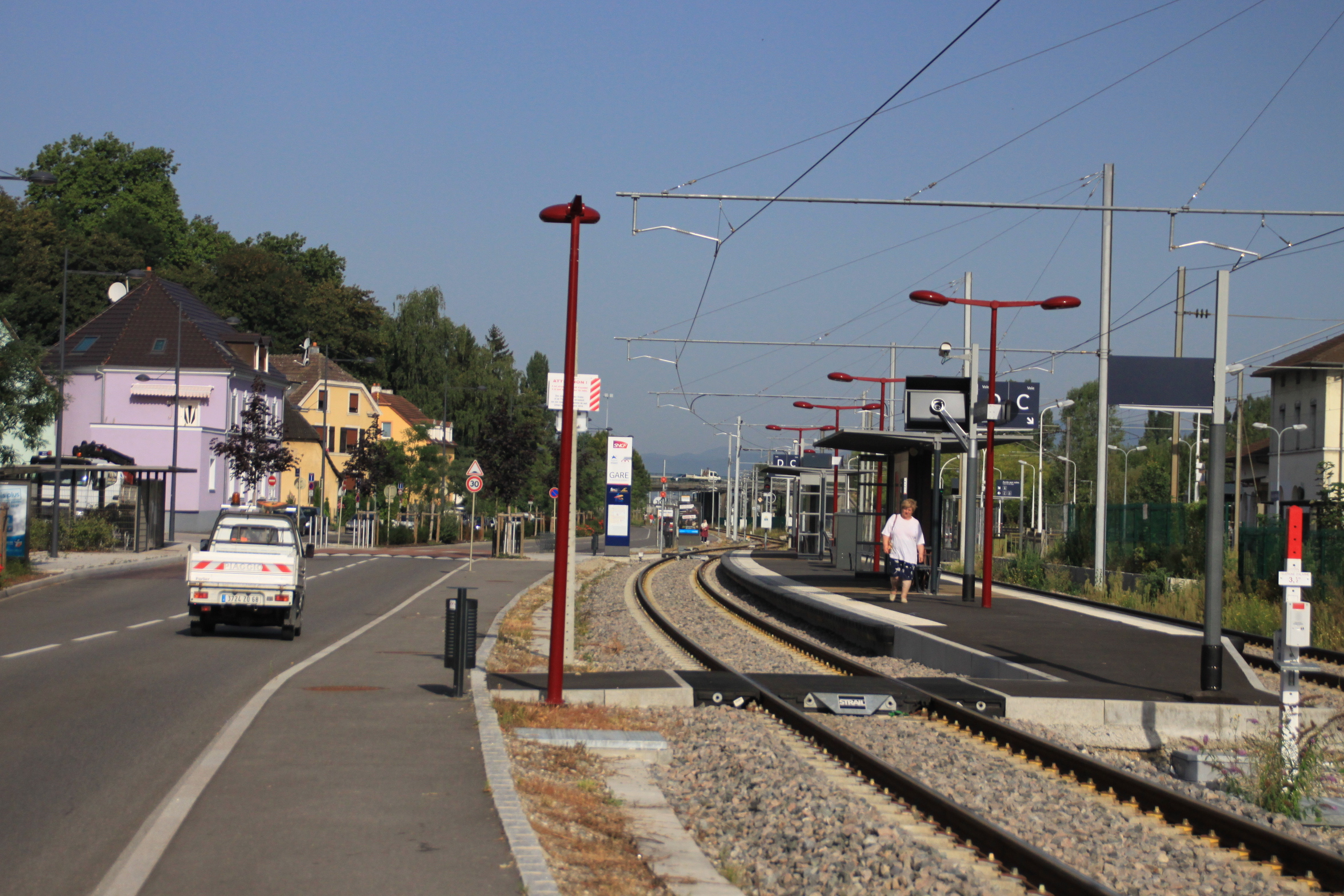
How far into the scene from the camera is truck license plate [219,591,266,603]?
718 inches

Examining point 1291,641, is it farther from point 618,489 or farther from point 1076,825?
point 618,489

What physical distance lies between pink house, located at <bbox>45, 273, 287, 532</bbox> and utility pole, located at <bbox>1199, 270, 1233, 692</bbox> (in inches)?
2157

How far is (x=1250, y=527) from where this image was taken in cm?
2709

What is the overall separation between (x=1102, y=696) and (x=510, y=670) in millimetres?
6740

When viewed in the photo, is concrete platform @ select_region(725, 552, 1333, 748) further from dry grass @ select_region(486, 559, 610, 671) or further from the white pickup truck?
the white pickup truck

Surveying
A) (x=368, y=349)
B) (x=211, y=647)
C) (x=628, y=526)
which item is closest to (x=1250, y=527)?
(x=211, y=647)

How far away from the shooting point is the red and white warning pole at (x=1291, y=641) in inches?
398

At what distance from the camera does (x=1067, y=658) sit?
16.8 m

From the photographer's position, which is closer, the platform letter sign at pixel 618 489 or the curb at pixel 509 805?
the curb at pixel 509 805

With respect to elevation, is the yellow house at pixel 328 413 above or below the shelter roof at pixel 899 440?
above

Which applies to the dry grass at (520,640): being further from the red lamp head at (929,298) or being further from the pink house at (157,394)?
the pink house at (157,394)

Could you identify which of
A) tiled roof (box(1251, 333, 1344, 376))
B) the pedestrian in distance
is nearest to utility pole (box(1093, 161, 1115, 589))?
the pedestrian in distance

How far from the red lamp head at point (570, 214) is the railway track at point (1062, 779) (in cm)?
511

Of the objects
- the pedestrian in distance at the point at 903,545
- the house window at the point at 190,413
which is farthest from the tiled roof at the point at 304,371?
the pedestrian in distance at the point at 903,545
